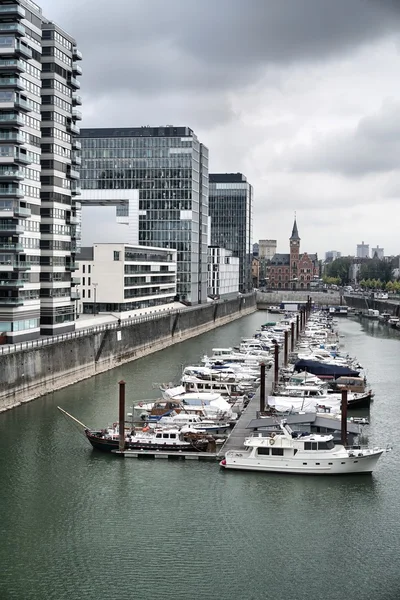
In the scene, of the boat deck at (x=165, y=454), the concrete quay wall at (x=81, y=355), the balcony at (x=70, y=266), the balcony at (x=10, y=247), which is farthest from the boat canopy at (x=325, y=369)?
the boat deck at (x=165, y=454)

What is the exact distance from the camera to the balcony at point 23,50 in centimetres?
7025

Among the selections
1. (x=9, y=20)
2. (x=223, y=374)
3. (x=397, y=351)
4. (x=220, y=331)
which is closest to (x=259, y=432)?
(x=223, y=374)

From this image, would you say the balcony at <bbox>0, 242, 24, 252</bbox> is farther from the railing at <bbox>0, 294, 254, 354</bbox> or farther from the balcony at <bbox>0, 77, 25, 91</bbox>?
the balcony at <bbox>0, 77, 25, 91</bbox>

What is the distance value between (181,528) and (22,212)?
140 feet

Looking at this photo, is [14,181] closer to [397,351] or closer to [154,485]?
[154,485]

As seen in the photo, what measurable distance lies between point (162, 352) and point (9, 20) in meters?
50.0

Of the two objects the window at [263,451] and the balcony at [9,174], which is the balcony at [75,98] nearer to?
the balcony at [9,174]

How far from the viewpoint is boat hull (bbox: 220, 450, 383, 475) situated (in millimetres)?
45469

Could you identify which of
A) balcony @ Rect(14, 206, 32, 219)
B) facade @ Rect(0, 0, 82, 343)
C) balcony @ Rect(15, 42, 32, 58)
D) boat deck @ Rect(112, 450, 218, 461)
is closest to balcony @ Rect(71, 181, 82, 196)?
facade @ Rect(0, 0, 82, 343)

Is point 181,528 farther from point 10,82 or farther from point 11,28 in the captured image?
point 11,28

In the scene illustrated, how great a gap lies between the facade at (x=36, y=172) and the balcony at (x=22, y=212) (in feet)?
0.32

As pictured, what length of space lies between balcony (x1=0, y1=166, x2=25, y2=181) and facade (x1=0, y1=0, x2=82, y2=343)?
0.09m

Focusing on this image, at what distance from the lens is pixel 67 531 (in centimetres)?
3662

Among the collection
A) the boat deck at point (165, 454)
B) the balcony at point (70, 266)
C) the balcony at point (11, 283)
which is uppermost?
the balcony at point (70, 266)
